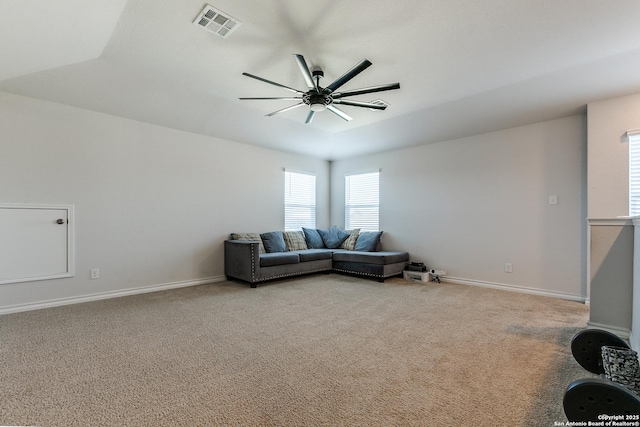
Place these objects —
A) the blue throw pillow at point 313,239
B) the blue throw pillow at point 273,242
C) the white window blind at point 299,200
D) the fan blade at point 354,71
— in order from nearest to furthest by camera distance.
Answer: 1. the fan blade at point 354,71
2. the blue throw pillow at point 273,242
3. the blue throw pillow at point 313,239
4. the white window blind at point 299,200

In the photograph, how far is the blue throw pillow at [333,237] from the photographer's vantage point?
20.3ft

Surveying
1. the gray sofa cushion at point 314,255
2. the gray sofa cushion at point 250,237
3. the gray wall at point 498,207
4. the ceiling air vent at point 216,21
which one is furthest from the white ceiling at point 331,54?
the gray sofa cushion at point 314,255

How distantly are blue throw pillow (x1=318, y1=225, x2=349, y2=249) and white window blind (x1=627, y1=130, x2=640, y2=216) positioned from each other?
4.20m

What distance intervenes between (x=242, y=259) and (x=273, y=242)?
2.75 feet

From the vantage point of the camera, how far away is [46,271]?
3543 millimetres

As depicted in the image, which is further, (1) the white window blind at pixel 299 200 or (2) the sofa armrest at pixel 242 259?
(1) the white window blind at pixel 299 200

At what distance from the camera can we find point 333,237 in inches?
245

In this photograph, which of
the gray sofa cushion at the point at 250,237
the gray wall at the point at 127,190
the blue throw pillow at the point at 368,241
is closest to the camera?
the gray wall at the point at 127,190

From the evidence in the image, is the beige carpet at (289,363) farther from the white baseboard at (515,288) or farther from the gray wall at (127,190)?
the gray wall at (127,190)

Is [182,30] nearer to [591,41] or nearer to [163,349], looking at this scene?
[163,349]

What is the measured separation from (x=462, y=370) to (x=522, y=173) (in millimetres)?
3623

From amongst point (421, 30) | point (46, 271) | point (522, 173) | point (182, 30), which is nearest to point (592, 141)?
point (522, 173)

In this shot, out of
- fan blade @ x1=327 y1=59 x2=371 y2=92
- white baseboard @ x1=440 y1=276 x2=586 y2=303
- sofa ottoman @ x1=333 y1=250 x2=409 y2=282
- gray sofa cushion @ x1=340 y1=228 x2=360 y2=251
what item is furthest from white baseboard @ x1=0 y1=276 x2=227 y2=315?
white baseboard @ x1=440 y1=276 x2=586 y2=303

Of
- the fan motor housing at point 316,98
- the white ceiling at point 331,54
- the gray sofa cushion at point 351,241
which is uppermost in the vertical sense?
the white ceiling at point 331,54
